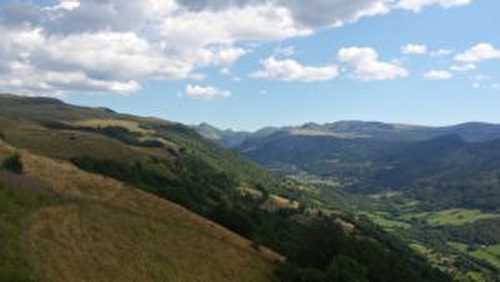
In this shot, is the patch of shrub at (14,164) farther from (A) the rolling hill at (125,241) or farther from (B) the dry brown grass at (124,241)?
(B) the dry brown grass at (124,241)

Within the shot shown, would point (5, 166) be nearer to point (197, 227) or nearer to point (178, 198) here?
point (197, 227)

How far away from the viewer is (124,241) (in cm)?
5881

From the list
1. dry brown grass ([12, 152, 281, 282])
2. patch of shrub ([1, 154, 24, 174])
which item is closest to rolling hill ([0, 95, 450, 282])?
dry brown grass ([12, 152, 281, 282])

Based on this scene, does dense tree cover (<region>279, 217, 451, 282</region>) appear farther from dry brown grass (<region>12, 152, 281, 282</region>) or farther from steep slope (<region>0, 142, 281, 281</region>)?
dry brown grass (<region>12, 152, 281, 282</region>)

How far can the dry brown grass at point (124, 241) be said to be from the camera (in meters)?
49.5

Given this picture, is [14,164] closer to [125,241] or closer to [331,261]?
[125,241]

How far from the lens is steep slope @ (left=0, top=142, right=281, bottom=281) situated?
157ft

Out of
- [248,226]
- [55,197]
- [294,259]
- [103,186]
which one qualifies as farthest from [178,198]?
[55,197]

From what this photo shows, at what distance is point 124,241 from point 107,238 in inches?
75.2

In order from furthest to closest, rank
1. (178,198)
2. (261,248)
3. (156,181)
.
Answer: (156,181), (178,198), (261,248)

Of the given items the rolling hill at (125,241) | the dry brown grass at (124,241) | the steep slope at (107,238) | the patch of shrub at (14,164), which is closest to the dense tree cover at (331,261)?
the rolling hill at (125,241)

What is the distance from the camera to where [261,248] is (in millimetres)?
79000

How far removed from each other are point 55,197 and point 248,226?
118 ft

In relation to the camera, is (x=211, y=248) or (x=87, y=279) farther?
(x=211, y=248)
